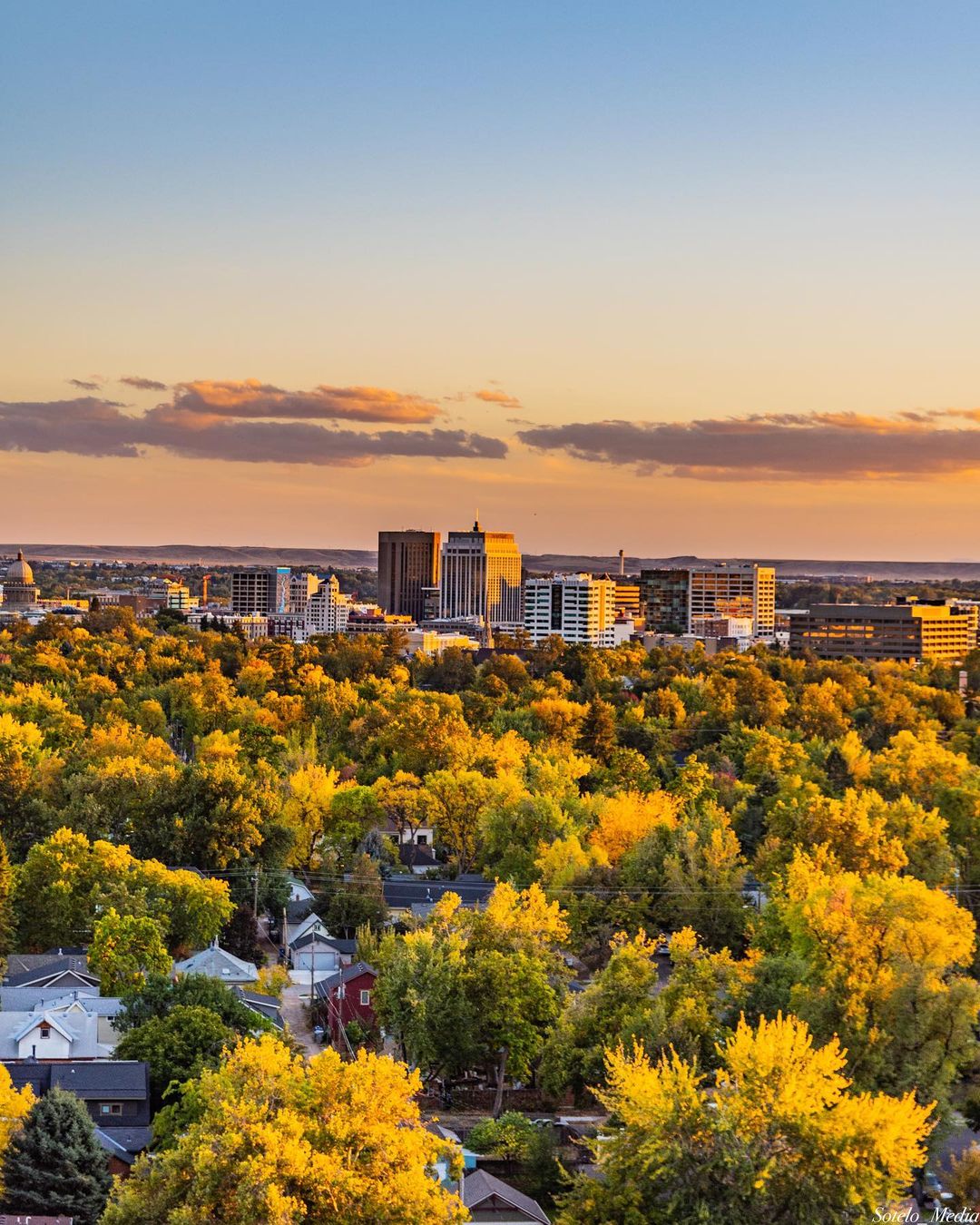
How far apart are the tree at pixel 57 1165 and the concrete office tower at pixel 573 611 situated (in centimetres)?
14821

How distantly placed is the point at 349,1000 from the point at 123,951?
16.0 ft

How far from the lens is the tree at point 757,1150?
19.0m

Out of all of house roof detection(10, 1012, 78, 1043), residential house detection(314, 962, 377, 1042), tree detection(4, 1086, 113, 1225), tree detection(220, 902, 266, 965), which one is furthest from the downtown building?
tree detection(4, 1086, 113, 1225)

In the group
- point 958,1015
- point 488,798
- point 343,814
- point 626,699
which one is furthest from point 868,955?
point 626,699

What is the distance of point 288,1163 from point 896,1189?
7513 mm

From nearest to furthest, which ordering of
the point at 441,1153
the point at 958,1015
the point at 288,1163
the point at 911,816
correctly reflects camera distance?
the point at 288,1163, the point at 441,1153, the point at 958,1015, the point at 911,816

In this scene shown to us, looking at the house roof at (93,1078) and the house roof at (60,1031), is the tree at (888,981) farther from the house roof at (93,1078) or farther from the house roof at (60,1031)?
the house roof at (60,1031)

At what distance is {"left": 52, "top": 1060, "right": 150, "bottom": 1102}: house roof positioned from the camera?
2684 cm

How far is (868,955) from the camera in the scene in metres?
30.0

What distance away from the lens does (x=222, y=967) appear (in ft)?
116

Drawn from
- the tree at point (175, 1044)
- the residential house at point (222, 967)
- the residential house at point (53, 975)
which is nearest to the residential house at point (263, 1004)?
the residential house at point (222, 967)

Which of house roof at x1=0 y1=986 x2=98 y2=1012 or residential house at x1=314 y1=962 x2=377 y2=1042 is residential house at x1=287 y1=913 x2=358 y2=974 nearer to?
residential house at x1=314 y1=962 x2=377 y2=1042

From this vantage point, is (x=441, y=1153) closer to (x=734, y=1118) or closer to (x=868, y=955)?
(x=734, y=1118)

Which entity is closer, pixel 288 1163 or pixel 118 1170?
pixel 288 1163
